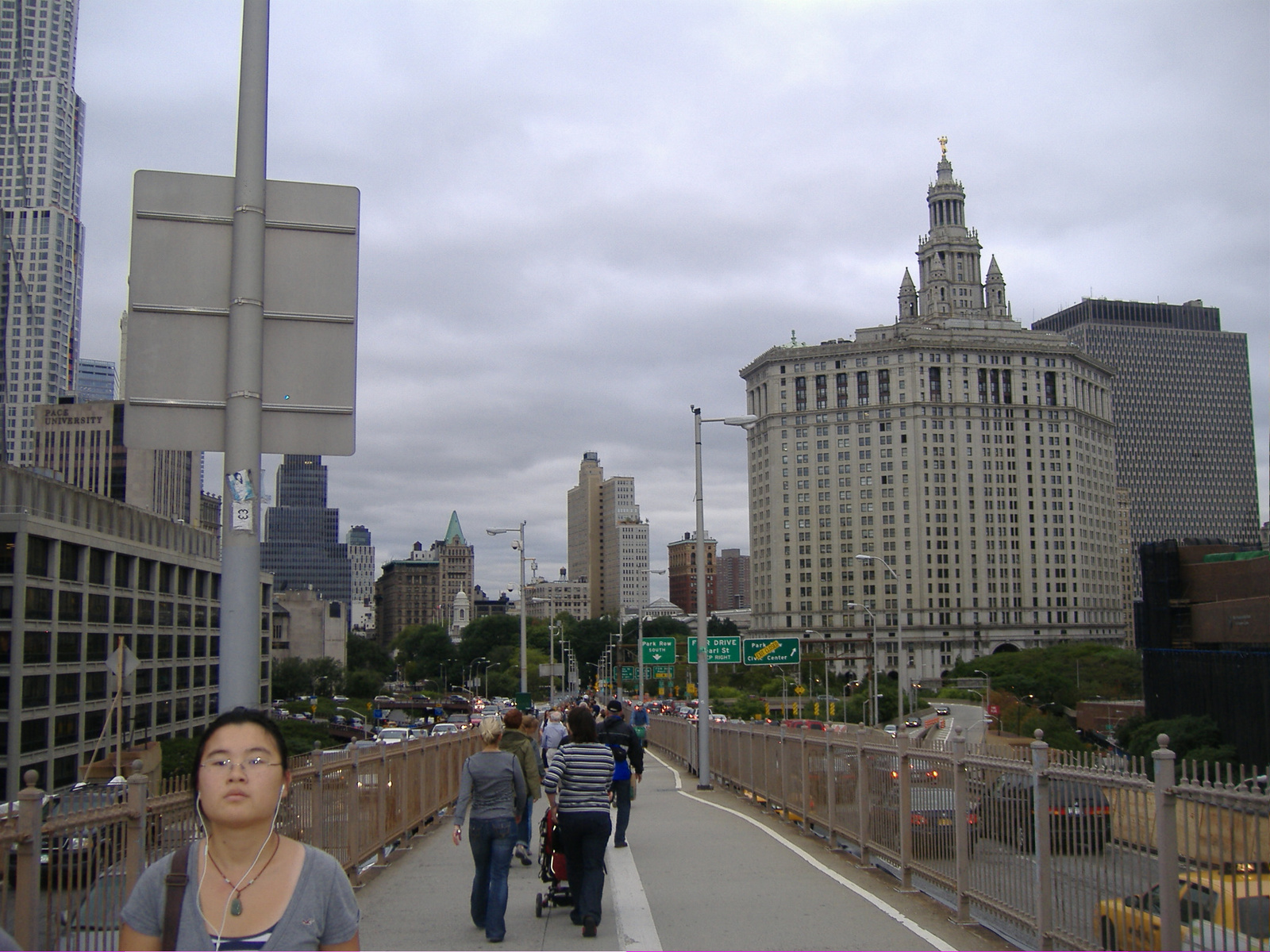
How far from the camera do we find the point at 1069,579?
14875 centimetres

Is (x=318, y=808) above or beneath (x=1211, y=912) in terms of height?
beneath

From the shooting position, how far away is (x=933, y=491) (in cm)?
14738

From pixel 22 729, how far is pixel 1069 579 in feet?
432

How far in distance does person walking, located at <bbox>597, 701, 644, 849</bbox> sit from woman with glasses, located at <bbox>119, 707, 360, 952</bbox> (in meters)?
8.92

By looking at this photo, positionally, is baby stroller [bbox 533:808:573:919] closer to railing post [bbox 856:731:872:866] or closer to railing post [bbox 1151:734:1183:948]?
railing post [bbox 856:731:872:866]

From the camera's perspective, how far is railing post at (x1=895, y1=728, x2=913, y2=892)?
1013cm

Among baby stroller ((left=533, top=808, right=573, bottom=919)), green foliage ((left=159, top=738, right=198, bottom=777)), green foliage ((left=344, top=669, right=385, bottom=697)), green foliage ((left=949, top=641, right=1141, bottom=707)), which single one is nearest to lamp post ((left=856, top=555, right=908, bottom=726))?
green foliage ((left=949, top=641, right=1141, bottom=707))

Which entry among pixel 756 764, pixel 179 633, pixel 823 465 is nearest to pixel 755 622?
pixel 823 465

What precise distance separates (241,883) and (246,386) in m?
3.47

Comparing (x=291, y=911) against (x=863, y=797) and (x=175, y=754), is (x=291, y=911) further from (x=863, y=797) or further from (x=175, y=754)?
(x=175, y=754)

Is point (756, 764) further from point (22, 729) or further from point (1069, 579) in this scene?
point (1069, 579)

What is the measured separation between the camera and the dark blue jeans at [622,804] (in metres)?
12.2

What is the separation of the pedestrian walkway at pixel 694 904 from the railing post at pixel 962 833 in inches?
7.8

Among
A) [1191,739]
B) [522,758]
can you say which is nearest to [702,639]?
[522,758]
